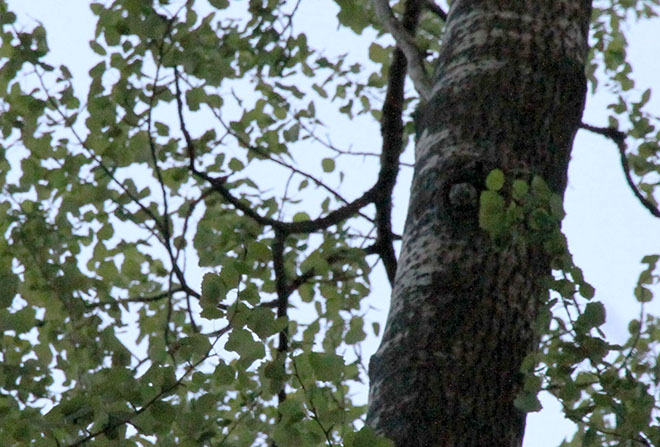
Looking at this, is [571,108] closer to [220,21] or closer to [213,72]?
[213,72]

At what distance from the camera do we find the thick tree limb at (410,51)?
9.14ft

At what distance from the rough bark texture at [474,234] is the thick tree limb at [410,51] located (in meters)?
0.28

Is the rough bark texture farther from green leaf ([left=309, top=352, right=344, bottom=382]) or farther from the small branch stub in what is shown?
green leaf ([left=309, top=352, right=344, bottom=382])

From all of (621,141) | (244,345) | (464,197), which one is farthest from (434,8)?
(244,345)

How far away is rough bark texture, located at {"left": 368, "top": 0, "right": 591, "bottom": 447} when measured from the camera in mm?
1764

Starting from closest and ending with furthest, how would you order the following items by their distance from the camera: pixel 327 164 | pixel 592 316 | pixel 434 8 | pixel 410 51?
pixel 592 316, pixel 410 51, pixel 434 8, pixel 327 164

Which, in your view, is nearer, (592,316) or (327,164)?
(592,316)

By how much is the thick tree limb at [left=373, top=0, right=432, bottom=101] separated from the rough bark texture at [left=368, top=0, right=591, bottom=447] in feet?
0.91

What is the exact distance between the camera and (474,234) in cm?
197

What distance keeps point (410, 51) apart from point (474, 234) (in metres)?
1.26

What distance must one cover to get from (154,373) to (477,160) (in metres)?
0.89

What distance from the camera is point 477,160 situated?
6.81 feet

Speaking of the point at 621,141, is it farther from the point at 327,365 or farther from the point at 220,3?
the point at 327,365

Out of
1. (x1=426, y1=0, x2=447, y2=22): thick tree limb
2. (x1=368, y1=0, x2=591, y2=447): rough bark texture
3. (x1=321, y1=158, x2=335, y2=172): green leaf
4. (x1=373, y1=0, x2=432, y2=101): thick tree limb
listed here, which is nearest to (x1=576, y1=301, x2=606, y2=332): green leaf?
(x1=368, y1=0, x2=591, y2=447): rough bark texture
